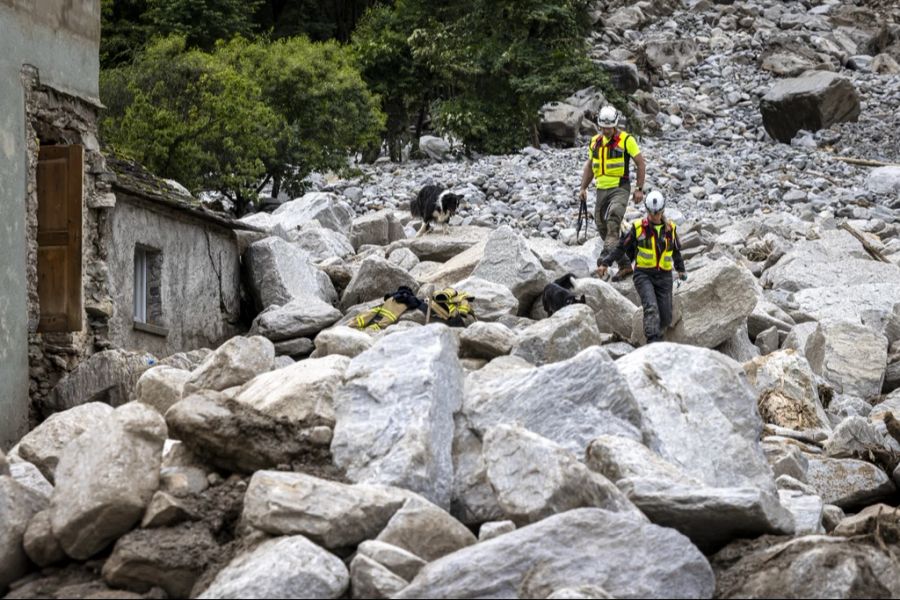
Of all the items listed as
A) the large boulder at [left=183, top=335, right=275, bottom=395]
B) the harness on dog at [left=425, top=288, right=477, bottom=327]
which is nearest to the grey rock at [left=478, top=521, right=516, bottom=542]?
the large boulder at [left=183, top=335, right=275, bottom=395]

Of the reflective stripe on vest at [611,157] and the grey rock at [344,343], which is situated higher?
the reflective stripe on vest at [611,157]

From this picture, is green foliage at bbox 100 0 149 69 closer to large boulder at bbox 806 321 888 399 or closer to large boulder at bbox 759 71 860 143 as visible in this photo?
large boulder at bbox 759 71 860 143

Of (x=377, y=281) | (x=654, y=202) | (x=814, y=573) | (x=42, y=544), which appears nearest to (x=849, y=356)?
(x=654, y=202)

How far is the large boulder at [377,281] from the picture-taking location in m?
15.5

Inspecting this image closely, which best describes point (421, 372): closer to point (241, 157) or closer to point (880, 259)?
point (880, 259)

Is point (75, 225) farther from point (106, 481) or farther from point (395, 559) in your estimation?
point (395, 559)

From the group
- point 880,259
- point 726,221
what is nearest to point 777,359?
point 880,259

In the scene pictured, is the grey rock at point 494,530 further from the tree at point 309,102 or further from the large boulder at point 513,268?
the tree at point 309,102

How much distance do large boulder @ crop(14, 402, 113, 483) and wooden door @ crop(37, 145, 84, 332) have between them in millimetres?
3949

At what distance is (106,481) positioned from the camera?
6.78m

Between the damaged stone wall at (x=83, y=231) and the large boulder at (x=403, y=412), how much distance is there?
16.4ft

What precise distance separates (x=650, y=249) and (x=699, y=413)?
4388 millimetres

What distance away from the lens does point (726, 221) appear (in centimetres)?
Answer: 2392

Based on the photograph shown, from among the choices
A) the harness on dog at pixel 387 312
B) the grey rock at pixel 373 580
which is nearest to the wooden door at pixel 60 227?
the harness on dog at pixel 387 312
